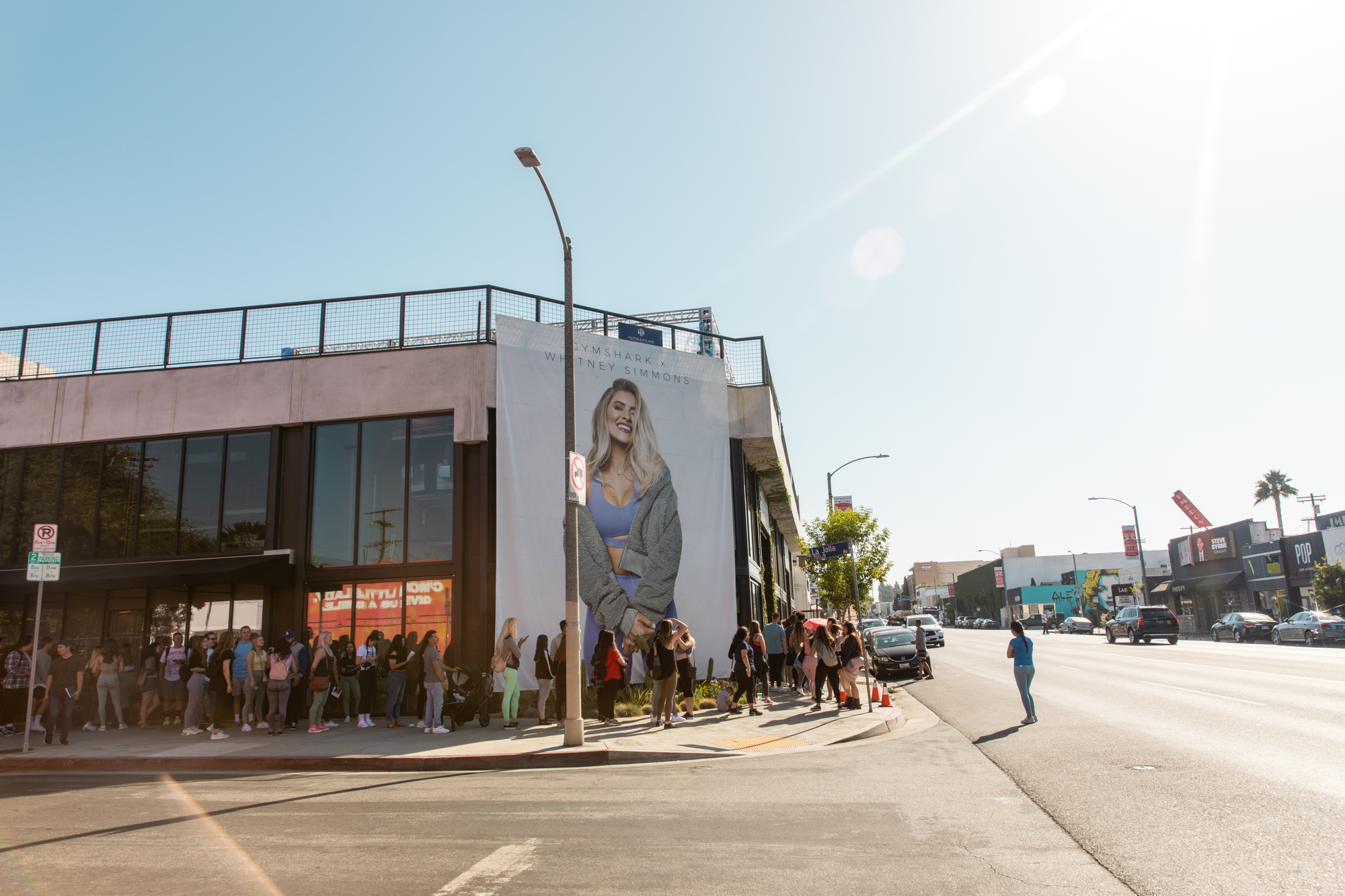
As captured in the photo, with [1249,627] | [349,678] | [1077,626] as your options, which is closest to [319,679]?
[349,678]

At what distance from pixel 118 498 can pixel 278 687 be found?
7538 millimetres

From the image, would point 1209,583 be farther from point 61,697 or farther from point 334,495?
point 61,697

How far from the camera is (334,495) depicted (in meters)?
17.5

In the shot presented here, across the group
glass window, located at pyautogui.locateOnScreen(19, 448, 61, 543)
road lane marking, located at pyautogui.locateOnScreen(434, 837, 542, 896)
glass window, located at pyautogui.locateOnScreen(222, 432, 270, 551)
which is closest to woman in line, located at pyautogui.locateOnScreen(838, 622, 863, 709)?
road lane marking, located at pyautogui.locateOnScreen(434, 837, 542, 896)

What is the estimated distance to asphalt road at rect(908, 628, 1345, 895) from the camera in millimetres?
5270

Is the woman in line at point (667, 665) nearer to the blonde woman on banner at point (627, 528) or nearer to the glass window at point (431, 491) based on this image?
the blonde woman on banner at point (627, 528)

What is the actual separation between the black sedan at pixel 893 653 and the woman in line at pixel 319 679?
584 inches

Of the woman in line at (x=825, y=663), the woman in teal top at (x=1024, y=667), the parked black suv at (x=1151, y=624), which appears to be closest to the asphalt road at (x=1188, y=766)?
the woman in teal top at (x=1024, y=667)

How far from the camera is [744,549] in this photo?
21.0 meters

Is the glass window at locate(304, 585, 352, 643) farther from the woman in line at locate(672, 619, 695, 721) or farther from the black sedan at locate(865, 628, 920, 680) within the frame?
the black sedan at locate(865, 628, 920, 680)

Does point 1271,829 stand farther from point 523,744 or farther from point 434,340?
point 434,340

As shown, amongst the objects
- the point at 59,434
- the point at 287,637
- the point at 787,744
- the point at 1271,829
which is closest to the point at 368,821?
the point at 787,744

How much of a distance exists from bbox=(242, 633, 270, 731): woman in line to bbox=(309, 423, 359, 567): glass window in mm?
2517

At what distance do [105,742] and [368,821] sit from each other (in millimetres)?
9441
